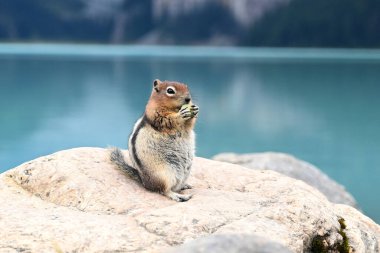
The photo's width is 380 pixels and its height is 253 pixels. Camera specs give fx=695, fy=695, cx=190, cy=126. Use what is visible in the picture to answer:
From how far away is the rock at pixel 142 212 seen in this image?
7266mm

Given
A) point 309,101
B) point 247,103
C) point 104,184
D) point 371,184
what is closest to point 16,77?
point 247,103

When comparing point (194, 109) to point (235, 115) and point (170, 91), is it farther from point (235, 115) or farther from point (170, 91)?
point (235, 115)

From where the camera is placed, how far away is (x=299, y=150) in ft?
127

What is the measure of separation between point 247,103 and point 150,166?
63656 mm

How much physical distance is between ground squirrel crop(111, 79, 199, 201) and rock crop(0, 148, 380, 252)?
8.9 inches

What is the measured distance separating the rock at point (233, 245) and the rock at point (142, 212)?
1986 mm

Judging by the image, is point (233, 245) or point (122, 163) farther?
point (122, 163)

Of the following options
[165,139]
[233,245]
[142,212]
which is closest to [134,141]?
[165,139]

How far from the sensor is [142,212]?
790cm

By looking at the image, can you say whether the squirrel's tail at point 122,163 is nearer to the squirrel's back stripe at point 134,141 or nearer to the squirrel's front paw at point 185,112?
the squirrel's back stripe at point 134,141

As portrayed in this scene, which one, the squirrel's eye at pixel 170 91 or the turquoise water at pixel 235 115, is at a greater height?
the squirrel's eye at pixel 170 91

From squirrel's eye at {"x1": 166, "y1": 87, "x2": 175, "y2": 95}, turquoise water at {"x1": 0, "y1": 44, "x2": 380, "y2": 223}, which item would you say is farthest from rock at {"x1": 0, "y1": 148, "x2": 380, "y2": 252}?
turquoise water at {"x1": 0, "y1": 44, "x2": 380, "y2": 223}

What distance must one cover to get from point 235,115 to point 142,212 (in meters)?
54.0

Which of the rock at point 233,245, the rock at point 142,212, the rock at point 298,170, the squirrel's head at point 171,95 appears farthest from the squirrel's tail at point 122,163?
the rock at point 298,170
